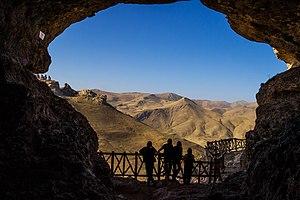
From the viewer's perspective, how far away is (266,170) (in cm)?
584

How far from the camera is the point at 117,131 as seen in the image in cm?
4250

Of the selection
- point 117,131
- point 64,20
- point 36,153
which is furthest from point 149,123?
point 36,153

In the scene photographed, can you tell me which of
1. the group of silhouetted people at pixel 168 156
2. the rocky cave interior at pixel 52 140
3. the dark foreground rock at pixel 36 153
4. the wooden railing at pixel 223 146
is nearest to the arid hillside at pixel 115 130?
the wooden railing at pixel 223 146

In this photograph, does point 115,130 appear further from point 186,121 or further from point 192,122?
point 186,121

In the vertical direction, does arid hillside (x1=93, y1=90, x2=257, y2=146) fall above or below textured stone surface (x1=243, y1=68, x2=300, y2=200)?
below

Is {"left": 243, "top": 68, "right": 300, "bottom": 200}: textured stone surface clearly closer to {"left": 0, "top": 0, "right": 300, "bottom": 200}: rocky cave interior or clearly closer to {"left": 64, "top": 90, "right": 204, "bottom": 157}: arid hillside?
{"left": 0, "top": 0, "right": 300, "bottom": 200}: rocky cave interior

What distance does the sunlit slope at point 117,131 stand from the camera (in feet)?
120

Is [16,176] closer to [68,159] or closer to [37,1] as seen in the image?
[68,159]

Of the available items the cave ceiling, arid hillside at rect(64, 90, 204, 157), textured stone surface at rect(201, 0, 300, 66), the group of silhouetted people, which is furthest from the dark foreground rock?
arid hillside at rect(64, 90, 204, 157)

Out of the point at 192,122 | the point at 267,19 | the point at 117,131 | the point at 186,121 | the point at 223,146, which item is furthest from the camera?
the point at 186,121

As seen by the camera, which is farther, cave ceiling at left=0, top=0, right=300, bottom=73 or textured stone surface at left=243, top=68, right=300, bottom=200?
cave ceiling at left=0, top=0, right=300, bottom=73

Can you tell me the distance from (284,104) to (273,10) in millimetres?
4019

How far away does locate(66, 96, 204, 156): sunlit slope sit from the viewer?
3654cm

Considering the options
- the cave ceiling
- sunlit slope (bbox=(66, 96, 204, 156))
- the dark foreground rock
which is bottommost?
sunlit slope (bbox=(66, 96, 204, 156))
